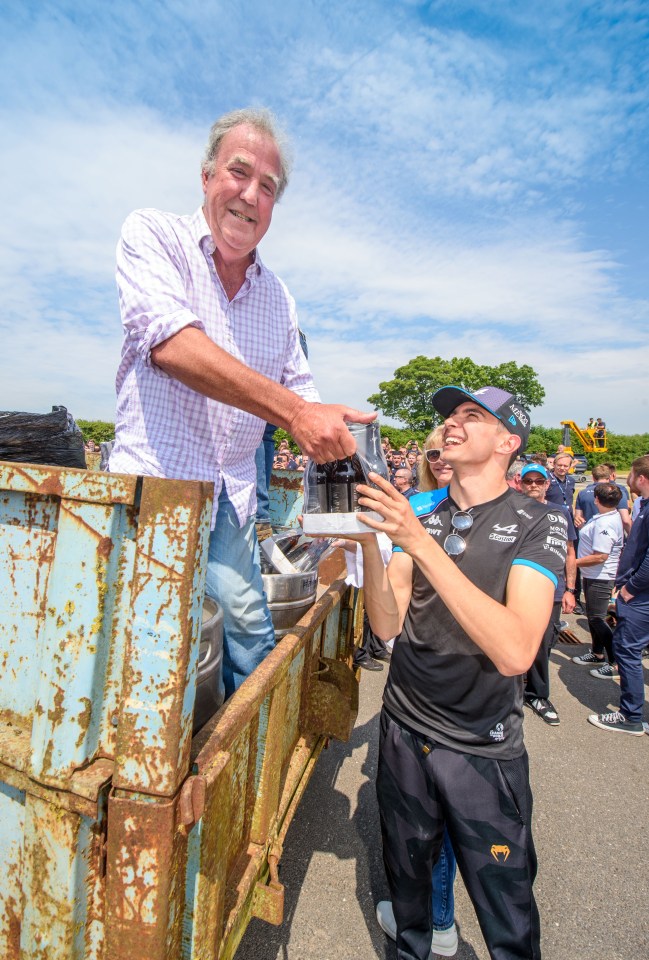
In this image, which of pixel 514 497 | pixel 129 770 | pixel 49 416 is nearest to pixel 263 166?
pixel 49 416

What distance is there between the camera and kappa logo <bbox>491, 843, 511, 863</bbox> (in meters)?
1.75

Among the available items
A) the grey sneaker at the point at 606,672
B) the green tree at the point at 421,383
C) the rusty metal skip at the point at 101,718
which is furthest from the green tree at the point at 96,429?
the rusty metal skip at the point at 101,718

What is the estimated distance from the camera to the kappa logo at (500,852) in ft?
5.75

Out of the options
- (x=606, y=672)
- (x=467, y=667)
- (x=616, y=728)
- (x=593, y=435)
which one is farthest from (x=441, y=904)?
(x=593, y=435)

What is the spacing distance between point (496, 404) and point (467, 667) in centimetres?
102

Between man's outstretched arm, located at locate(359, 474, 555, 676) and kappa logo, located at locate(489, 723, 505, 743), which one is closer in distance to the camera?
man's outstretched arm, located at locate(359, 474, 555, 676)

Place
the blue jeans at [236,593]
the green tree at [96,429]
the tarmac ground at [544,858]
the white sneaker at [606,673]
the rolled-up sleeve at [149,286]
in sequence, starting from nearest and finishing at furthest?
the rolled-up sleeve at [149,286], the blue jeans at [236,593], the tarmac ground at [544,858], the white sneaker at [606,673], the green tree at [96,429]

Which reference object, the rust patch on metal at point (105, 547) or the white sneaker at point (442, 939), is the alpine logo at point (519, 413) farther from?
the white sneaker at point (442, 939)

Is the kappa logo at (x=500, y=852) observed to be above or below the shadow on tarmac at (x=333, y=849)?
above

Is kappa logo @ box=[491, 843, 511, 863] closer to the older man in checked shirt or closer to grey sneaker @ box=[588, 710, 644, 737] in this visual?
the older man in checked shirt

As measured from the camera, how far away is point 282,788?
2.18m

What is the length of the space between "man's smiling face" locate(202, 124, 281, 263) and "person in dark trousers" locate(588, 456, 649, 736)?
447 centimetres

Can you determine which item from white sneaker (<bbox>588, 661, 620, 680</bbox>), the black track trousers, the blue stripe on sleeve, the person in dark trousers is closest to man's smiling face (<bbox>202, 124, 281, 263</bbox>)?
the blue stripe on sleeve

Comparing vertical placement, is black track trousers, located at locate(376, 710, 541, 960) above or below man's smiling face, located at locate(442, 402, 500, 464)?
below
